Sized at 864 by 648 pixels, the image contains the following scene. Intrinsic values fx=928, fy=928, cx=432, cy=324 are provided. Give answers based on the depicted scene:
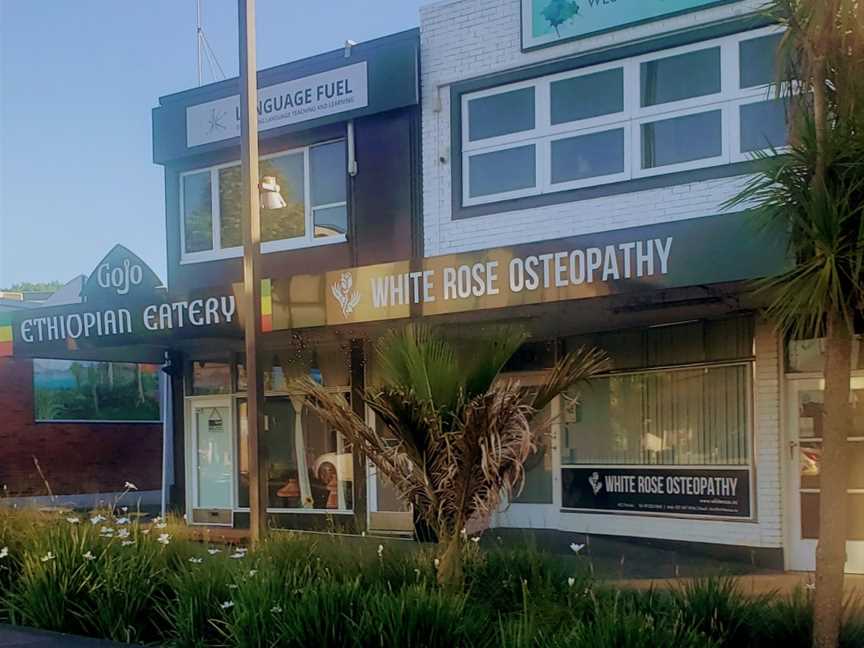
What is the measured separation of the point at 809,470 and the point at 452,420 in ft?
18.1

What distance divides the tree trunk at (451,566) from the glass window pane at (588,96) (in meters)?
6.66

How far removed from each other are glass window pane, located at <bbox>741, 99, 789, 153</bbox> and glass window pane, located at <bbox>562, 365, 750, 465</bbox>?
255 centimetres

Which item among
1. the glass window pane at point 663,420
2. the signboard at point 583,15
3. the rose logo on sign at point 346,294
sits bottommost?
the glass window pane at point 663,420

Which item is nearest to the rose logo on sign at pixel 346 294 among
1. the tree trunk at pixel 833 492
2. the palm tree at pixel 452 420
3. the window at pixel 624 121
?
the window at pixel 624 121

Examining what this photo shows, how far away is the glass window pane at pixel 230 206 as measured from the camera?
48.6 ft

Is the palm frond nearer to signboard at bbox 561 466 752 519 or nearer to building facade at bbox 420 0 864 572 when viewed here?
building facade at bbox 420 0 864 572

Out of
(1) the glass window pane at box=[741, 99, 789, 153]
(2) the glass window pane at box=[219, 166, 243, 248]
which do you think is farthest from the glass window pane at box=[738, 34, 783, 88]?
(2) the glass window pane at box=[219, 166, 243, 248]

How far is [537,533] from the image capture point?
12227 mm

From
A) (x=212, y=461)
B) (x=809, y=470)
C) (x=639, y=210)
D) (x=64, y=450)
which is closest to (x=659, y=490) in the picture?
(x=809, y=470)

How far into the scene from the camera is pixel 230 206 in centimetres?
1495

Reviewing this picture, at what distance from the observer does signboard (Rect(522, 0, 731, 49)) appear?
10984 mm

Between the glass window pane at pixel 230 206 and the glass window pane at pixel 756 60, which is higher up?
the glass window pane at pixel 756 60

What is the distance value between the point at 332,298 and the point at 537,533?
13.6ft

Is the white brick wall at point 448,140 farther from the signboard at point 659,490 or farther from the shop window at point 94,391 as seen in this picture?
the shop window at point 94,391
